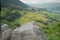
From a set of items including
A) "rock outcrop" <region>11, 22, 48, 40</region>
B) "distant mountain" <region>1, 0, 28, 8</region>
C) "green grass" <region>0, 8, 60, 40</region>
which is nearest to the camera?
"rock outcrop" <region>11, 22, 48, 40</region>

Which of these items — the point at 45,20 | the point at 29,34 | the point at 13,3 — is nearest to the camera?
the point at 29,34

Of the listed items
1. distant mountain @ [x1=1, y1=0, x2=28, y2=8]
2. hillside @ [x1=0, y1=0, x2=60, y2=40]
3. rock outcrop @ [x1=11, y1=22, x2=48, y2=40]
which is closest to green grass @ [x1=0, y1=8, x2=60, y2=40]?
hillside @ [x1=0, y1=0, x2=60, y2=40]

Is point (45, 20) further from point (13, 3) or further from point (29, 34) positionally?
point (29, 34)

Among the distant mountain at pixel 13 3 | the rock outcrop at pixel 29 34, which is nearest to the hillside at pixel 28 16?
the distant mountain at pixel 13 3

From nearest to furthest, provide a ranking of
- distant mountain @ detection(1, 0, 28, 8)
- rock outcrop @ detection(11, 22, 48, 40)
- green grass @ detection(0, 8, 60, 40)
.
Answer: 1. rock outcrop @ detection(11, 22, 48, 40)
2. green grass @ detection(0, 8, 60, 40)
3. distant mountain @ detection(1, 0, 28, 8)

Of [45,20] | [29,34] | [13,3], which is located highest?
[13,3]

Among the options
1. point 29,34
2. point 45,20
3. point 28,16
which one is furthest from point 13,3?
point 29,34

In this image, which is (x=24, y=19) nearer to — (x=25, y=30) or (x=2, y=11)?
(x=2, y=11)

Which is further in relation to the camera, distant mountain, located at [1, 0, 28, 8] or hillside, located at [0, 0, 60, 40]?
distant mountain, located at [1, 0, 28, 8]

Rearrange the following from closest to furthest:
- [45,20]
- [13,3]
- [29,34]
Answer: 1. [29,34]
2. [45,20]
3. [13,3]

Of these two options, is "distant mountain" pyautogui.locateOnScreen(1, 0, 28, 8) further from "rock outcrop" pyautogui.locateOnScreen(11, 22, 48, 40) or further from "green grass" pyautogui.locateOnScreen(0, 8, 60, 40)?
"rock outcrop" pyautogui.locateOnScreen(11, 22, 48, 40)
